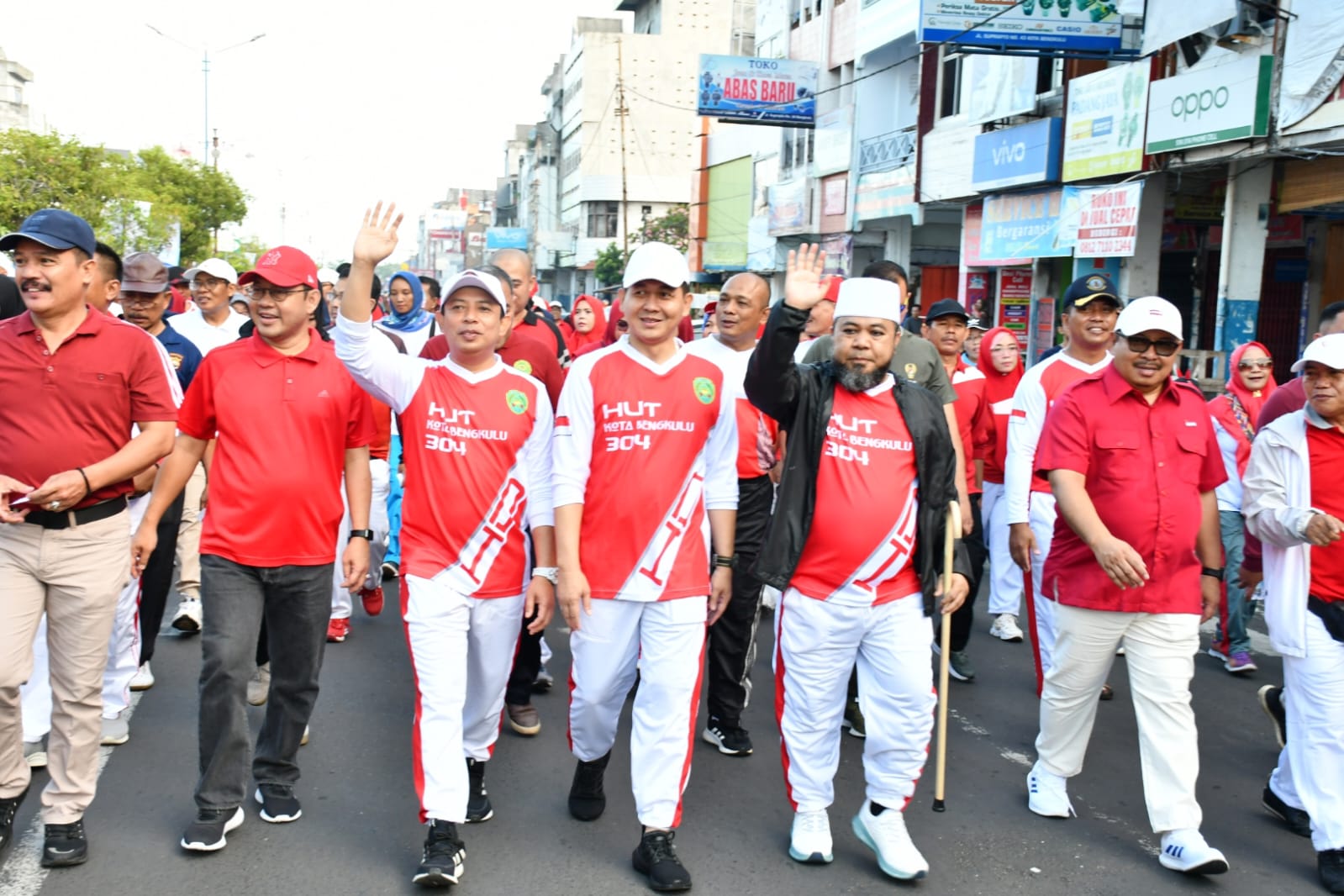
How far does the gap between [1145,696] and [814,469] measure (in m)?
1.58

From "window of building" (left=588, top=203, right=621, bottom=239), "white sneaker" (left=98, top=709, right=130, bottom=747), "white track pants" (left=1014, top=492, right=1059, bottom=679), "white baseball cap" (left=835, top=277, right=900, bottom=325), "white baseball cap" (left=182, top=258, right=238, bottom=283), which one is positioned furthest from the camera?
"window of building" (left=588, top=203, right=621, bottom=239)

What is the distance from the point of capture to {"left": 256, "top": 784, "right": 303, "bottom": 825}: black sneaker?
4.84 meters

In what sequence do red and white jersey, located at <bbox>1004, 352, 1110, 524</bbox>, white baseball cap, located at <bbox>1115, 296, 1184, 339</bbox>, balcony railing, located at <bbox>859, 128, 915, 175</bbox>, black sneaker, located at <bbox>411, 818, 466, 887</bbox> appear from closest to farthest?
black sneaker, located at <bbox>411, 818, 466, 887</bbox>, white baseball cap, located at <bbox>1115, 296, 1184, 339</bbox>, red and white jersey, located at <bbox>1004, 352, 1110, 524</bbox>, balcony railing, located at <bbox>859, 128, 915, 175</bbox>

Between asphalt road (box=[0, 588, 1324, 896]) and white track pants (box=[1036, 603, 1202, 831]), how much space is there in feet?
0.88

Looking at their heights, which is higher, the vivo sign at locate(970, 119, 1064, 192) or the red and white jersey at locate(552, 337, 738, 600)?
the vivo sign at locate(970, 119, 1064, 192)

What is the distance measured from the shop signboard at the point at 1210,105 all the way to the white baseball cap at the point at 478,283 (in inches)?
471

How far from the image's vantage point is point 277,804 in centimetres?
485

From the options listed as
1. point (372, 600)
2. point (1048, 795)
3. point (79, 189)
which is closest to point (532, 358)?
point (372, 600)

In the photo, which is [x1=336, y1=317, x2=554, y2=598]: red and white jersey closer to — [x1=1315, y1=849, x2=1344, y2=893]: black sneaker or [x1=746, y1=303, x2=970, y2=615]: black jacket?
[x1=746, y1=303, x2=970, y2=615]: black jacket

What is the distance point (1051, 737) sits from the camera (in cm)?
519

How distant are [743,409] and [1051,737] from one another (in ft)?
6.54

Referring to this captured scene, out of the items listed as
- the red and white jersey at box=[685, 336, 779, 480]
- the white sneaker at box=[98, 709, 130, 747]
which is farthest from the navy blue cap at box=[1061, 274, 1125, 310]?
the white sneaker at box=[98, 709, 130, 747]

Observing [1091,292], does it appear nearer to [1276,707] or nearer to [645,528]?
[1276,707]

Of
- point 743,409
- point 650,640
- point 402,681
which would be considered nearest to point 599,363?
point 650,640
